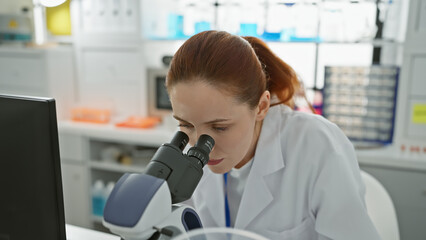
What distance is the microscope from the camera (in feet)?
1.93

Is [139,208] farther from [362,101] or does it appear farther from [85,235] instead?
[362,101]

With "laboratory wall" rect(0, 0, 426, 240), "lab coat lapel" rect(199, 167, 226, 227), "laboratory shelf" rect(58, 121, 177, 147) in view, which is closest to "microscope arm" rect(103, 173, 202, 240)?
"lab coat lapel" rect(199, 167, 226, 227)

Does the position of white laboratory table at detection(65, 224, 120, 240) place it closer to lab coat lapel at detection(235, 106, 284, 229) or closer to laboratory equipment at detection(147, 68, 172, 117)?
lab coat lapel at detection(235, 106, 284, 229)

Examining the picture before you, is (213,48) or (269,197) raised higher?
(213,48)

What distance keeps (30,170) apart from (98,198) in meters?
2.09

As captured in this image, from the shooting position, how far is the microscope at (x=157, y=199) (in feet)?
1.93

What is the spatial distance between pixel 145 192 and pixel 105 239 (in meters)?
0.55

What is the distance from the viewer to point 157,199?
0.61 metres

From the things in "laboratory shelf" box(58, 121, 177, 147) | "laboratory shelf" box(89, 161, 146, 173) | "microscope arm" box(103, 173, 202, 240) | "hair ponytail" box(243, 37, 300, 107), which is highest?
"hair ponytail" box(243, 37, 300, 107)

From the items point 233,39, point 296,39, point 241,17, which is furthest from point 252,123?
point 241,17

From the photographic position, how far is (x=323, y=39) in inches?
96.4

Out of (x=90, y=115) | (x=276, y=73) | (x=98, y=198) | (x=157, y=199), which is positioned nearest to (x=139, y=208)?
(x=157, y=199)

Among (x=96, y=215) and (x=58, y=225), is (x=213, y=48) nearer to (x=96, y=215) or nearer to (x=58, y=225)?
(x=58, y=225)

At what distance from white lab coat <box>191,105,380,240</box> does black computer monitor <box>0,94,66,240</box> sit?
61 centimetres
